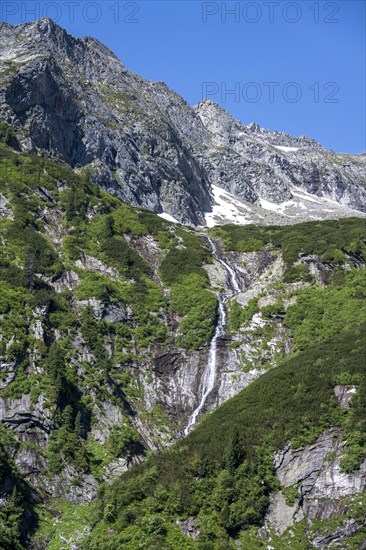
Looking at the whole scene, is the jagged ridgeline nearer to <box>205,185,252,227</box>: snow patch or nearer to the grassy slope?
the grassy slope

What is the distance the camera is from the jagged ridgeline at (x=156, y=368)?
1080 inches

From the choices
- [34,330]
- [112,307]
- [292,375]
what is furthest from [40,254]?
[292,375]

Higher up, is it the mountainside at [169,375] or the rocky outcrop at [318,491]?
the mountainside at [169,375]

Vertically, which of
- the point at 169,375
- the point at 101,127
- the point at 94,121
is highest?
the point at 94,121

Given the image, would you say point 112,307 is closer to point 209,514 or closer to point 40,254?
point 40,254

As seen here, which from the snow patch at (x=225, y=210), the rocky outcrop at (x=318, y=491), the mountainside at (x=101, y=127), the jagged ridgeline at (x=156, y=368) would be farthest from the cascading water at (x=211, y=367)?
the snow patch at (x=225, y=210)

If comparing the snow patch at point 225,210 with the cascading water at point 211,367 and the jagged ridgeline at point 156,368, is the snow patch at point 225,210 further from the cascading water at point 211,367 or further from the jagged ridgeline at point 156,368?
the cascading water at point 211,367

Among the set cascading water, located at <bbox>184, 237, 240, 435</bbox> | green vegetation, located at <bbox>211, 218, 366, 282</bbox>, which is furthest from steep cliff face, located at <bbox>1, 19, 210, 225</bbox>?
cascading water, located at <bbox>184, 237, 240, 435</bbox>

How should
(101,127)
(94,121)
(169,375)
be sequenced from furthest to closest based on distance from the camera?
(101,127) → (94,121) → (169,375)

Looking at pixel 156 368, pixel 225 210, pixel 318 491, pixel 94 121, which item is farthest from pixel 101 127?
pixel 318 491

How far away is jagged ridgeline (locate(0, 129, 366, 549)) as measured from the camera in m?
27.4

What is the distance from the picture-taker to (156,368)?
48781mm

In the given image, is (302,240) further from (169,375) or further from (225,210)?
(225,210)

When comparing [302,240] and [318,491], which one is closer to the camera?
[318,491]
